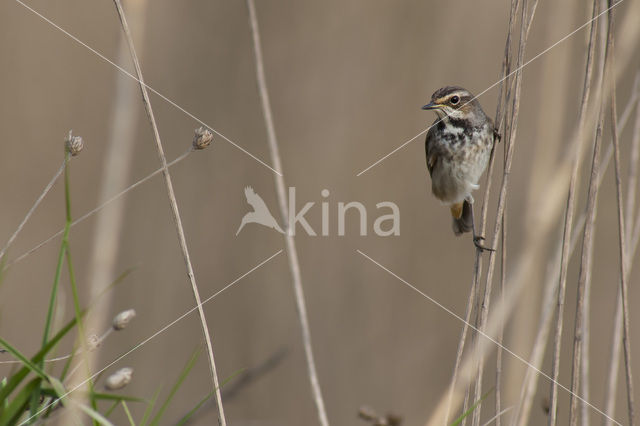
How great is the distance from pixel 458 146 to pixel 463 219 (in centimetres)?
44

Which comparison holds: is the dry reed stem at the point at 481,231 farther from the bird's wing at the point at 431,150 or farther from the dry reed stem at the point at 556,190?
the bird's wing at the point at 431,150

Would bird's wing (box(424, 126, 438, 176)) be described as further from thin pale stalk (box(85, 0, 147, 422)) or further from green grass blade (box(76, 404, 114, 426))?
green grass blade (box(76, 404, 114, 426))

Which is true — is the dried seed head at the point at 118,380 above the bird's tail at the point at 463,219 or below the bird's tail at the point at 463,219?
below

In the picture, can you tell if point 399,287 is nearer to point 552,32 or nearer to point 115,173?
point 552,32

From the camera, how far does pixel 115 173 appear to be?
2.02m

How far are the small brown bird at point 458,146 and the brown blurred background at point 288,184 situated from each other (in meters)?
0.91

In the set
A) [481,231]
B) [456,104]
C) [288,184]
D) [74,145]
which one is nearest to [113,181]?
[74,145]

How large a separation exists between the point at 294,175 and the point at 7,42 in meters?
1.70

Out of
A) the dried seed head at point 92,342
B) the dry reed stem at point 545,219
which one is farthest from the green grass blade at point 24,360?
the dry reed stem at point 545,219

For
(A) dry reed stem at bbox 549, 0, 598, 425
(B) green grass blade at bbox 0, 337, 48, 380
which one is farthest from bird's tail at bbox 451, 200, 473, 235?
(B) green grass blade at bbox 0, 337, 48, 380

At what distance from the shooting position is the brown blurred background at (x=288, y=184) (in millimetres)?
3924

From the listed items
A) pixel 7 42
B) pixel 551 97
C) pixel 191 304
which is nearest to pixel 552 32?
pixel 551 97

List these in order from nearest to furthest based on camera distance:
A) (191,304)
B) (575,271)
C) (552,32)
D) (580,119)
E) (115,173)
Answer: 1. (580,119)
2. (115,173)
3. (552,32)
4. (575,271)
5. (191,304)

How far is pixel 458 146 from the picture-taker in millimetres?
2818
